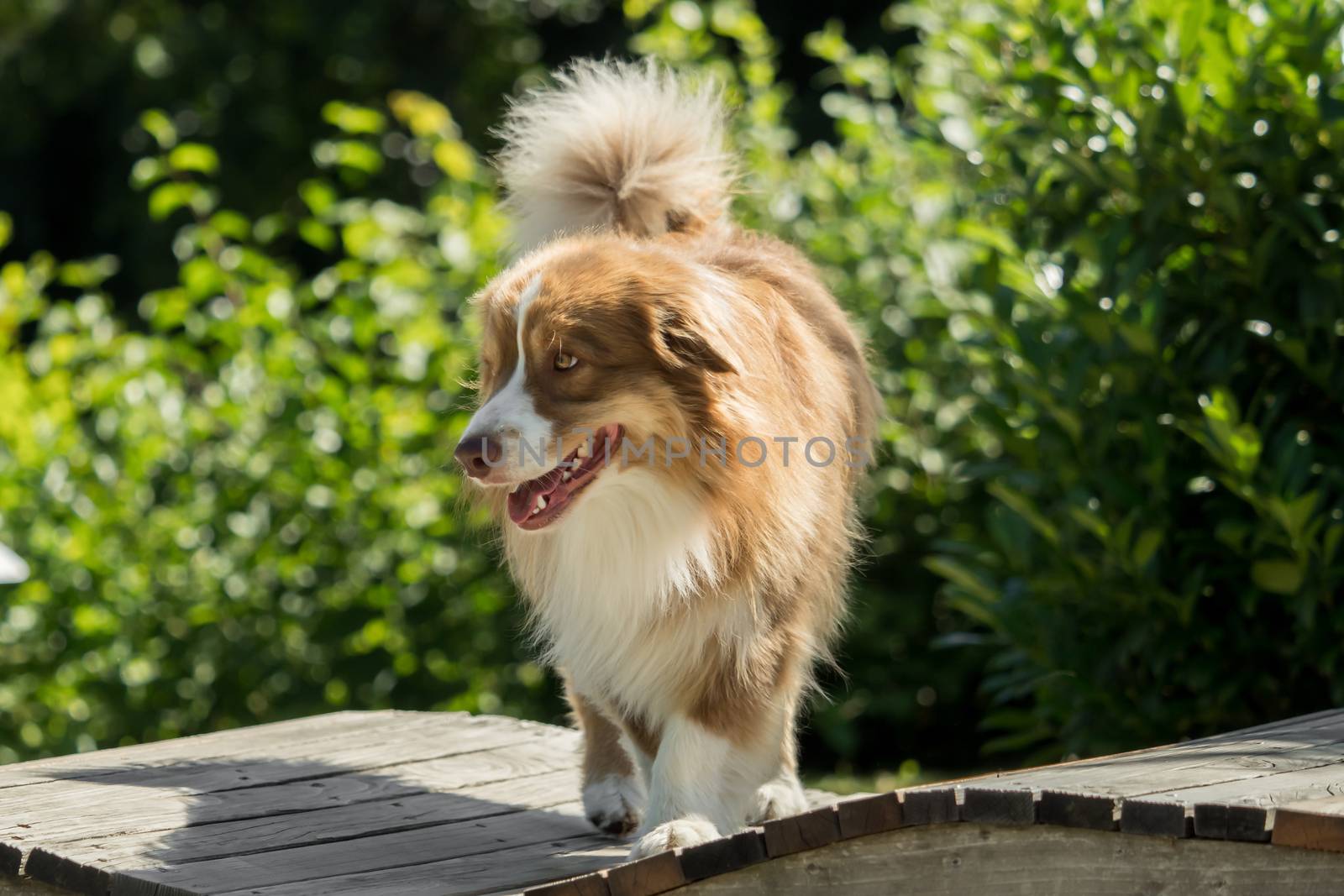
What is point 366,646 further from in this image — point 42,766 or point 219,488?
point 42,766

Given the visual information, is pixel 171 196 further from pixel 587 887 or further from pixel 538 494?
pixel 587 887

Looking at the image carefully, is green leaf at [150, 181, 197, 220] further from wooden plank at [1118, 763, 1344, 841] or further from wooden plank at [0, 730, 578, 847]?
wooden plank at [1118, 763, 1344, 841]

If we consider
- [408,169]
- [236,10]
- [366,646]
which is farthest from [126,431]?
[236,10]

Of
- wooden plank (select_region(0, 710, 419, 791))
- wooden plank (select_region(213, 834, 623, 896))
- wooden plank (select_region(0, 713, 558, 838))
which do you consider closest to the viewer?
wooden plank (select_region(213, 834, 623, 896))

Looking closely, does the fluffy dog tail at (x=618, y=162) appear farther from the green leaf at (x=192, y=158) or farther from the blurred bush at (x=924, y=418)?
the green leaf at (x=192, y=158)

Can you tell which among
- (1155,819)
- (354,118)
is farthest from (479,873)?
(354,118)

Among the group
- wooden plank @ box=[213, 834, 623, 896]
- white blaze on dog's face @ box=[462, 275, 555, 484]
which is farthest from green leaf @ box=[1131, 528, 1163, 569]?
white blaze on dog's face @ box=[462, 275, 555, 484]

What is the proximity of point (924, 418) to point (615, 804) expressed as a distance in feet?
9.79

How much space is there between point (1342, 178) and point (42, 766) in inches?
150

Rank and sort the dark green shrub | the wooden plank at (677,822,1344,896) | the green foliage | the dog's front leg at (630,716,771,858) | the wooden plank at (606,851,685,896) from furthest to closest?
the green foliage
the dark green shrub
the dog's front leg at (630,716,771,858)
the wooden plank at (606,851,685,896)
the wooden plank at (677,822,1344,896)

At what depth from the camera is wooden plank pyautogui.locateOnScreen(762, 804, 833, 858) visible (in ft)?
9.13

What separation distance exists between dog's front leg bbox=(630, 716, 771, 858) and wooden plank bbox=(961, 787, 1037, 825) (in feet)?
2.22

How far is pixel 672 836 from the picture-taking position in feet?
10.1

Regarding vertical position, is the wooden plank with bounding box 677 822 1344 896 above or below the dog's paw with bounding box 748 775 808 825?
below
